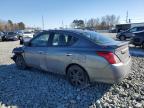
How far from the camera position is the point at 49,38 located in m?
5.78

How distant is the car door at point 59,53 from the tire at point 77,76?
0.23 meters

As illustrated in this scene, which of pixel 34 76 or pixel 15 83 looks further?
pixel 34 76

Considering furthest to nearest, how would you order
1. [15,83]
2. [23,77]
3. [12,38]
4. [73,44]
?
[12,38] → [23,77] → [15,83] → [73,44]

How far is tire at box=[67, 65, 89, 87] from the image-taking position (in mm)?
4914

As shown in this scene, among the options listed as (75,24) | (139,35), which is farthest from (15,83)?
(75,24)

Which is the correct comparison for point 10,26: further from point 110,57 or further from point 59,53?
point 110,57

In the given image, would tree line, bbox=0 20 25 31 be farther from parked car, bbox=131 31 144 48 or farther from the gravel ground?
the gravel ground

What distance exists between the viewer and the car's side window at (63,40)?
16.9ft

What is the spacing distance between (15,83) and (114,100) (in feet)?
9.83

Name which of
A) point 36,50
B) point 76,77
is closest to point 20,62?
point 36,50

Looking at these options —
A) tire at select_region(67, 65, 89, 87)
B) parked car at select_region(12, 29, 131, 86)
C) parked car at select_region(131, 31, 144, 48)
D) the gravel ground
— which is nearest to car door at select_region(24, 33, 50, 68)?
parked car at select_region(12, 29, 131, 86)

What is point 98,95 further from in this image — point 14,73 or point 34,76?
point 14,73

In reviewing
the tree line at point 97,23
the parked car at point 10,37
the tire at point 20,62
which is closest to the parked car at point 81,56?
the tire at point 20,62

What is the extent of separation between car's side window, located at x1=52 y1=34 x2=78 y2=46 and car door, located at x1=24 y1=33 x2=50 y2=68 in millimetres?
354
